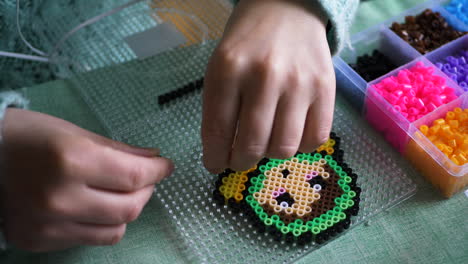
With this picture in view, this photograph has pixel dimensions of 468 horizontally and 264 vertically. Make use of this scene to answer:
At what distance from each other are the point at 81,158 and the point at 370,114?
0.54m

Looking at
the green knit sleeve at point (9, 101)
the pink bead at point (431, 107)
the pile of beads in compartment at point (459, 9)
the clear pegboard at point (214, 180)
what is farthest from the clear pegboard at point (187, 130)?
the pile of beads in compartment at point (459, 9)

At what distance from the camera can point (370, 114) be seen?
868 millimetres

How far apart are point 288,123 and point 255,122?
46 millimetres

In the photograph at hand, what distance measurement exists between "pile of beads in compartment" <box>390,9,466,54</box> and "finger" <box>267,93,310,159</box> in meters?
0.46

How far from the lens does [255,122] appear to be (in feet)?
1.93

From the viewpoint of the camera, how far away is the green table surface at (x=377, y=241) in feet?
2.25

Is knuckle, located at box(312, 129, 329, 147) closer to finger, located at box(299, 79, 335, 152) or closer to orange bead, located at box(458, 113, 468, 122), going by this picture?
finger, located at box(299, 79, 335, 152)

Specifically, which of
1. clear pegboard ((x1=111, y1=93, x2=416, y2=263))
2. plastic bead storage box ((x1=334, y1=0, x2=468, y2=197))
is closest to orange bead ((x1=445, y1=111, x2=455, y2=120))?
plastic bead storage box ((x1=334, y1=0, x2=468, y2=197))

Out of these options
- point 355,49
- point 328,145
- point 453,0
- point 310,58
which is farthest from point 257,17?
point 453,0

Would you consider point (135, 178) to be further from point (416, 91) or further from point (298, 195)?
point (416, 91)

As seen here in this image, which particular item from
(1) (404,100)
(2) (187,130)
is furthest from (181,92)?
(1) (404,100)

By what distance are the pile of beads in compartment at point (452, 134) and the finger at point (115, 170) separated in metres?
0.48

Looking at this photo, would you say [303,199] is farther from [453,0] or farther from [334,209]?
[453,0]

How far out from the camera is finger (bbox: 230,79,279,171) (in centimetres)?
58
